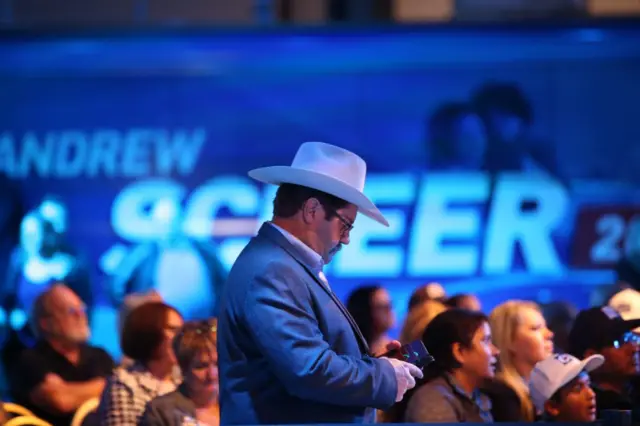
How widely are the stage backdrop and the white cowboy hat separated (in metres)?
4.26

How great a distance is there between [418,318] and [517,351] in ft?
1.59

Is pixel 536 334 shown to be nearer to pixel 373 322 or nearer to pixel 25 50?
pixel 373 322

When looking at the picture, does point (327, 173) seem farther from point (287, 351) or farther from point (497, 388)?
point (497, 388)

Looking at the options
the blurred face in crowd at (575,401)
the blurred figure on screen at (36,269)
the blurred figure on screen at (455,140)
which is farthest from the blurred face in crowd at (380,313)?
the blurred figure on screen at (36,269)

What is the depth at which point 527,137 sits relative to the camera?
804cm

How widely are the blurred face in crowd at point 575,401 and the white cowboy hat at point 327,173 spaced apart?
158 cm

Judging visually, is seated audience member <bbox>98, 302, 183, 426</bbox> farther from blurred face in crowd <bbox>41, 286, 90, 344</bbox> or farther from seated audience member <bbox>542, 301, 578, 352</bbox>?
seated audience member <bbox>542, 301, 578, 352</bbox>

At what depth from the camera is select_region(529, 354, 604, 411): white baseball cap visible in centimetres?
495

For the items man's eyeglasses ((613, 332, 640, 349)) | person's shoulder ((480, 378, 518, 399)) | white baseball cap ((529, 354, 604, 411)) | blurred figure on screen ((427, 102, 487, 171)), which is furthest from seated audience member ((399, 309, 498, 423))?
blurred figure on screen ((427, 102, 487, 171))

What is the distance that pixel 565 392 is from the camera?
495cm

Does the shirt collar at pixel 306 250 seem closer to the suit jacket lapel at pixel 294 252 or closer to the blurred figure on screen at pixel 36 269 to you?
the suit jacket lapel at pixel 294 252

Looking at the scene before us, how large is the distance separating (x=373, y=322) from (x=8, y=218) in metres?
2.99

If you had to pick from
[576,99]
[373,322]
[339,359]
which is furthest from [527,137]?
[339,359]

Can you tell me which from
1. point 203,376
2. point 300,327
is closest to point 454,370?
point 203,376
